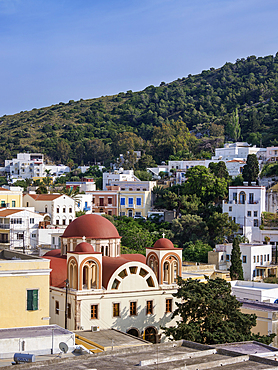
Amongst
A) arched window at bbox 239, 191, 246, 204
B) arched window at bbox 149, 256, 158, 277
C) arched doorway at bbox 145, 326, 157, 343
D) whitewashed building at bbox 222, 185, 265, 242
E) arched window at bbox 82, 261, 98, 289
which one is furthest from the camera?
arched window at bbox 239, 191, 246, 204

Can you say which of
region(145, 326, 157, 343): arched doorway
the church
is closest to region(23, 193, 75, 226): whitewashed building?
the church

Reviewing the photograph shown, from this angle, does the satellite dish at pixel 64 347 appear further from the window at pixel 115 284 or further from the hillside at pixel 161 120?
the hillside at pixel 161 120

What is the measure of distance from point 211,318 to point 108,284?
20.6ft

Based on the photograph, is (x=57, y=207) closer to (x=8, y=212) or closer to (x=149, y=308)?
(x=8, y=212)

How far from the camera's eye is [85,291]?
94.7 feet

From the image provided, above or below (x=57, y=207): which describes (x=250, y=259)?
below

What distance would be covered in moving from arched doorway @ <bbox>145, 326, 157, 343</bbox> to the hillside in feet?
203

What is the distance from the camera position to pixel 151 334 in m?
30.8

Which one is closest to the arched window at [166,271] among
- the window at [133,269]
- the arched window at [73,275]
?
the window at [133,269]

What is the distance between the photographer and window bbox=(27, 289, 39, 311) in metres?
21.9

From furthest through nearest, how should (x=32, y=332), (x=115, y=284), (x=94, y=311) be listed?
(x=115, y=284)
(x=94, y=311)
(x=32, y=332)

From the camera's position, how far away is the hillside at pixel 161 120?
338ft

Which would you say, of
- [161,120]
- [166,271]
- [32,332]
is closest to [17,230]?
[166,271]

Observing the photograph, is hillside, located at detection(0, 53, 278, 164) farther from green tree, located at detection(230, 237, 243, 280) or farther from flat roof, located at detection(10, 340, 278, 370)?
flat roof, located at detection(10, 340, 278, 370)
